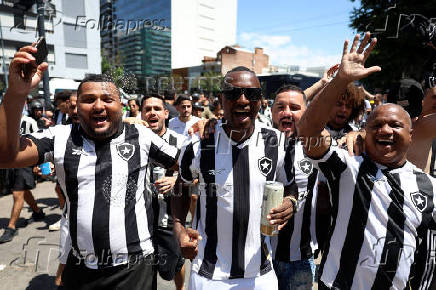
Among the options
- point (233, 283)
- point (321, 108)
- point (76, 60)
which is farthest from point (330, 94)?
point (76, 60)

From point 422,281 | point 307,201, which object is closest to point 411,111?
point 307,201

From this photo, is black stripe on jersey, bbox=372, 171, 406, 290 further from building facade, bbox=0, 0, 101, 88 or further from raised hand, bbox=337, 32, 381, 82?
building facade, bbox=0, 0, 101, 88

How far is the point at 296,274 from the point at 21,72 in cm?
224

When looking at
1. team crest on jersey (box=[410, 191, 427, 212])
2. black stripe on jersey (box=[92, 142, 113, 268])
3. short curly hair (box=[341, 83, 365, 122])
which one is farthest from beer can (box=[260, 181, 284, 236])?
short curly hair (box=[341, 83, 365, 122])

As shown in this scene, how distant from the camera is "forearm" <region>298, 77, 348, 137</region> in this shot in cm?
146

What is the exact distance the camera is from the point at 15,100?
1.51 m

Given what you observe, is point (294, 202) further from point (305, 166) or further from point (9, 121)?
point (9, 121)

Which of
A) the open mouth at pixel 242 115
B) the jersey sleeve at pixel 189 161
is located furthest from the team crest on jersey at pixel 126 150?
the open mouth at pixel 242 115

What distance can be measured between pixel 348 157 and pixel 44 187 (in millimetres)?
7992

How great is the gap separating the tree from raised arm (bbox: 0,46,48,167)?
19.0 metres

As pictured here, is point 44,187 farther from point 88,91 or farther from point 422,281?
point 422,281

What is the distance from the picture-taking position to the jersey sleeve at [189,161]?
1.96 m

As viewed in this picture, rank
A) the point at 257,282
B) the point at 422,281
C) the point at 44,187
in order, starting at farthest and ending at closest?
the point at 44,187
the point at 257,282
the point at 422,281

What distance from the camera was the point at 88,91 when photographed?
1967mm
